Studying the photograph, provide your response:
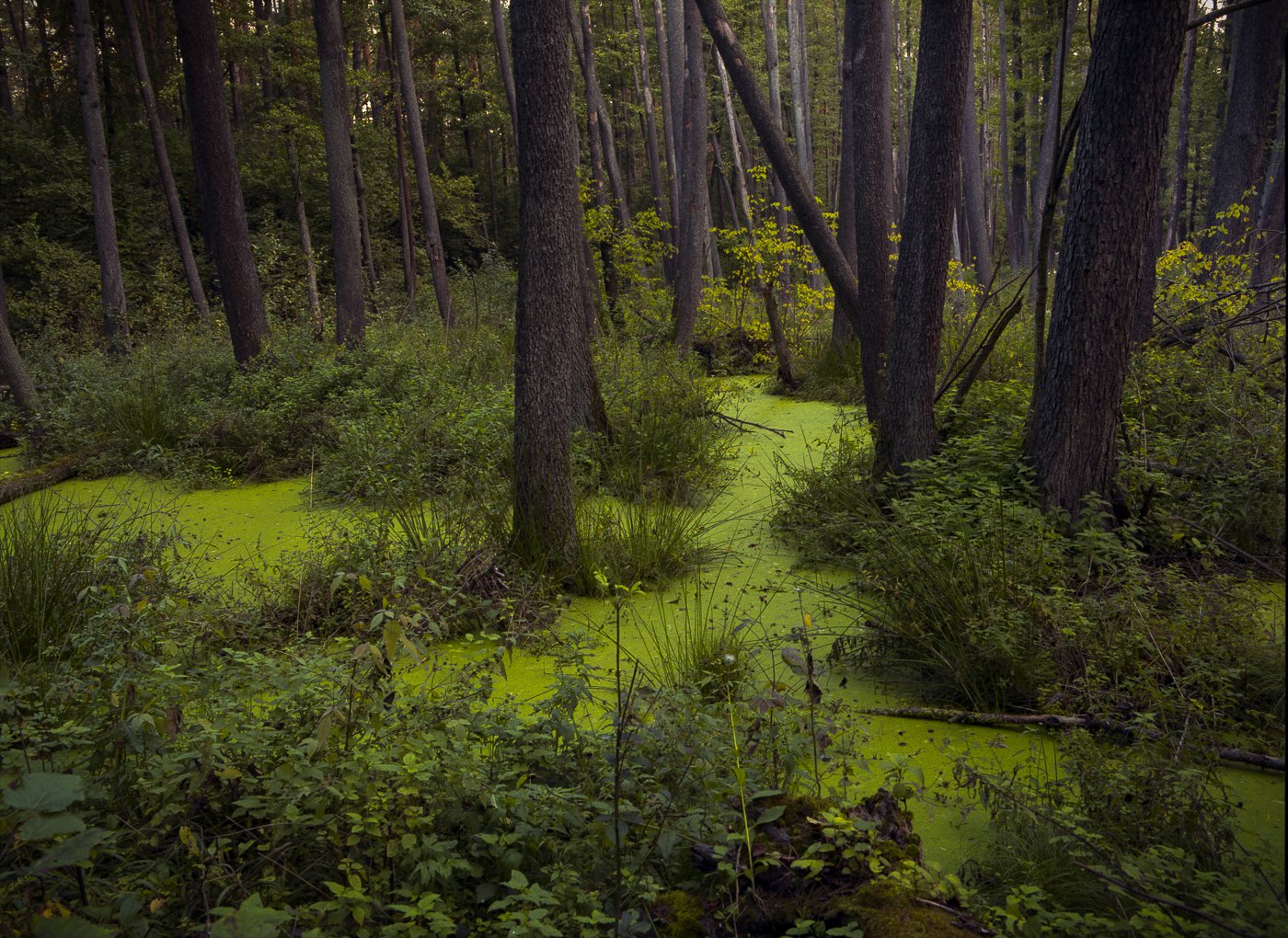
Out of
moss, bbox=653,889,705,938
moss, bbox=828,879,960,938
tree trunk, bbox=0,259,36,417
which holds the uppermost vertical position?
tree trunk, bbox=0,259,36,417

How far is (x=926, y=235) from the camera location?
5.08m

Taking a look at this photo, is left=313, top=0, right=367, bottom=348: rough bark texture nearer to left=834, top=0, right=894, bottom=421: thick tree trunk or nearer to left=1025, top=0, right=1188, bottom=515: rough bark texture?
left=834, top=0, right=894, bottom=421: thick tree trunk

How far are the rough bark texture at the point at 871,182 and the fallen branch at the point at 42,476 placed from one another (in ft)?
19.9

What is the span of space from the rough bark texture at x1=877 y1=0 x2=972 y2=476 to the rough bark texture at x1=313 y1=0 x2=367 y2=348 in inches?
281

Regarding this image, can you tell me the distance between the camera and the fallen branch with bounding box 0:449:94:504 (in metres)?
6.49

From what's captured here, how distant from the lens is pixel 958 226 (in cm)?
3347

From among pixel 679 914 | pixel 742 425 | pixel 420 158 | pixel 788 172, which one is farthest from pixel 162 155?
pixel 679 914

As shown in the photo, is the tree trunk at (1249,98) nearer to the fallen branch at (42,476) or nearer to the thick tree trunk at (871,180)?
the thick tree trunk at (871,180)

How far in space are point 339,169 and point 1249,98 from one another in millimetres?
A: 10184

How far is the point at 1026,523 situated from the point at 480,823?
2.73 meters

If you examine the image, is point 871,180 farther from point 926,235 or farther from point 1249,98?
point 1249,98

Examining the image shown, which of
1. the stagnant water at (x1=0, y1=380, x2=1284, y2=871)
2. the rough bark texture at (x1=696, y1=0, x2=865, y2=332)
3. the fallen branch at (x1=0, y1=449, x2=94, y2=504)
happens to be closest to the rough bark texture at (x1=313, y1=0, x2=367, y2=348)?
the fallen branch at (x1=0, y1=449, x2=94, y2=504)

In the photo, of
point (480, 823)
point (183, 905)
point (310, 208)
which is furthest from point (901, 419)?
point (310, 208)

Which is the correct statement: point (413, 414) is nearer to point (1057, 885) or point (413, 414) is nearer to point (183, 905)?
point (183, 905)
